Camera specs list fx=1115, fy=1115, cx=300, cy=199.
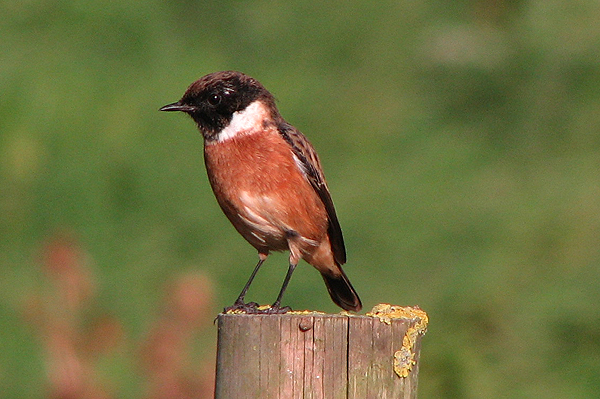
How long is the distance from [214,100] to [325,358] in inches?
100

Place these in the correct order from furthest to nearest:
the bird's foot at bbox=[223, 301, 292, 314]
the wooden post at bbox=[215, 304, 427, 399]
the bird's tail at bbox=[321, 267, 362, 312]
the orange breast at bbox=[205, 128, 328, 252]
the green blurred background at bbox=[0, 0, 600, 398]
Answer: the green blurred background at bbox=[0, 0, 600, 398] < the bird's tail at bbox=[321, 267, 362, 312] < the orange breast at bbox=[205, 128, 328, 252] < the bird's foot at bbox=[223, 301, 292, 314] < the wooden post at bbox=[215, 304, 427, 399]

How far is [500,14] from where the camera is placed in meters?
12.5

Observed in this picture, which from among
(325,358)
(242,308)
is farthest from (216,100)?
(325,358)

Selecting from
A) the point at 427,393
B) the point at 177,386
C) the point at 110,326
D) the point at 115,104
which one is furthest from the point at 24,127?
the point at 427,393

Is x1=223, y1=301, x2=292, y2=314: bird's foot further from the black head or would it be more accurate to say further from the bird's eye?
the bird's eye

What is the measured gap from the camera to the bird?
6133 mm

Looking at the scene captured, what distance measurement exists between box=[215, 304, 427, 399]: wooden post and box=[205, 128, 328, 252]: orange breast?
1.79m

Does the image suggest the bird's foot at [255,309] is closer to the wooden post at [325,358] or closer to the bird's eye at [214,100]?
the wooden post at [325,358]

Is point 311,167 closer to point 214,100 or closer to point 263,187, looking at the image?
point 263,187

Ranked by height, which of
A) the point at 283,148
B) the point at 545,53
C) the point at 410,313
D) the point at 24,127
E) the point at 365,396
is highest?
the point at 545,53

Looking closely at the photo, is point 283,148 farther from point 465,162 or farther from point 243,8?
point 243,8

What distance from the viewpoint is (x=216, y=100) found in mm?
6461

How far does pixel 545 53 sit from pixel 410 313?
24.8ft

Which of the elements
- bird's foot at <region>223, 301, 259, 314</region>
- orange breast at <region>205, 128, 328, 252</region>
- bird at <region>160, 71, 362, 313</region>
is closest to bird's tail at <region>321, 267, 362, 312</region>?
bird at <region>160, 71, 362, 313</region>
